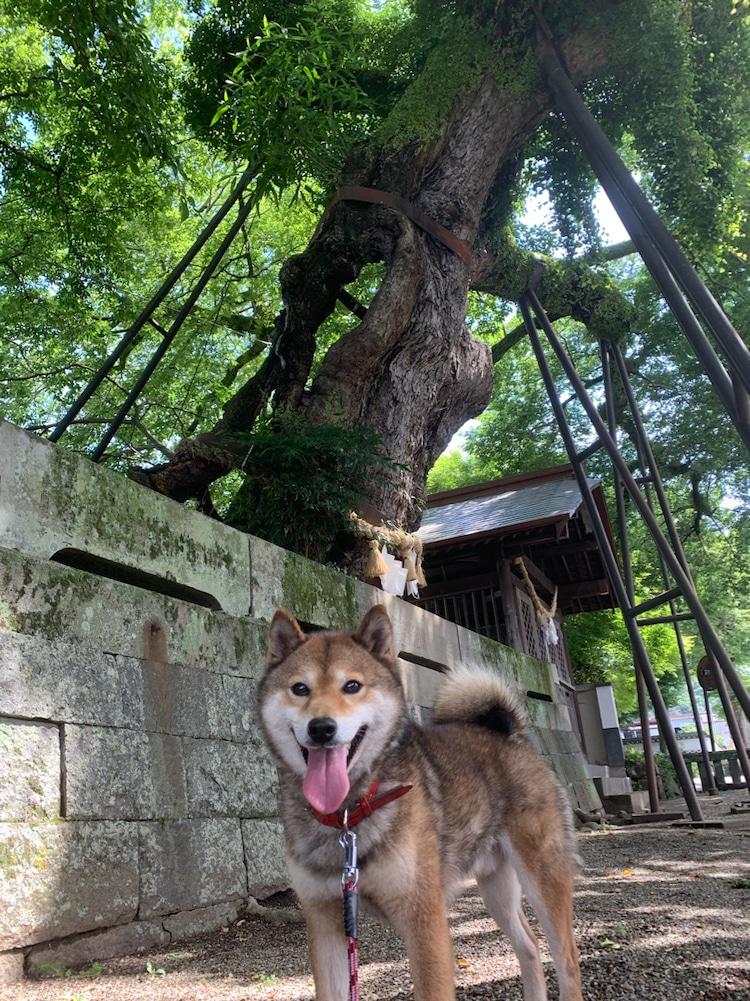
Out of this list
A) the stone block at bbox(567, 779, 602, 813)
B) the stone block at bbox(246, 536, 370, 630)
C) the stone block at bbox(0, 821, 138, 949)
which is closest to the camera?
the stone block at bbox(0, 821, 138, 949)

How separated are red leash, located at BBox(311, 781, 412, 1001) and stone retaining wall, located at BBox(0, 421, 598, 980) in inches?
61.4

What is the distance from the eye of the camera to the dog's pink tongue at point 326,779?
2.55m

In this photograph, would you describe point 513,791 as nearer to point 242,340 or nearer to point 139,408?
point 139,408

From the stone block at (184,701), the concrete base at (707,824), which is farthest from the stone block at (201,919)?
the concrete base at (707,824)

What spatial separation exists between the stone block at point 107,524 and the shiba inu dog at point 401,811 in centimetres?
162

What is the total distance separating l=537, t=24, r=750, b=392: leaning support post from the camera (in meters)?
4.09

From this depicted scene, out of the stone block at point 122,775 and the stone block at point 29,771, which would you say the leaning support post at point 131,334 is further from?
the stone block at point 29,771

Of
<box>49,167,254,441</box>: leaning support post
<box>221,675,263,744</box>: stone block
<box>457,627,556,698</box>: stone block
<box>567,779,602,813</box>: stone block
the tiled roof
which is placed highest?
<box>49,167,254,441</box>: leaning support post

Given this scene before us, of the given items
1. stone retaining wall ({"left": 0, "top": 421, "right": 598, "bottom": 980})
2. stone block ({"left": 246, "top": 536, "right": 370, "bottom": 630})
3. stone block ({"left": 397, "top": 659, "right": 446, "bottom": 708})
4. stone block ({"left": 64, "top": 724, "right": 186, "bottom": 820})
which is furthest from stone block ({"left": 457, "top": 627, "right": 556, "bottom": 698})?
stone block ({"left": 64, "top": 724, "right": 186, "bottom": 820})

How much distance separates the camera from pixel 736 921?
4320mm

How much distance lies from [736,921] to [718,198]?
29.7 ft

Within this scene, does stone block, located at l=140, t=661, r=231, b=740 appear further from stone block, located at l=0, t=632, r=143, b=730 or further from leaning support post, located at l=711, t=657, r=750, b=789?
leaning support post, located at l=711, t=657, r=750, b=789

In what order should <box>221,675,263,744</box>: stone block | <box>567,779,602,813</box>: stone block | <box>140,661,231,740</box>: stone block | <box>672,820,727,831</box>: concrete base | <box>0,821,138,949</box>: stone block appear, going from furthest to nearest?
<box>567,779,602,813</box>: stone block → <box>672,820,727,831</box>: concrete base → <box>221,675,263,744</box>: stone block → <box>140,661,231,740</box>: stone block → <box>0,821,138,949</box>: stone block

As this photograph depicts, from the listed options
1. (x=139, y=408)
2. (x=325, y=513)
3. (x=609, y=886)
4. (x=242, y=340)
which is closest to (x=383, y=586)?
(x=325, y=513)
